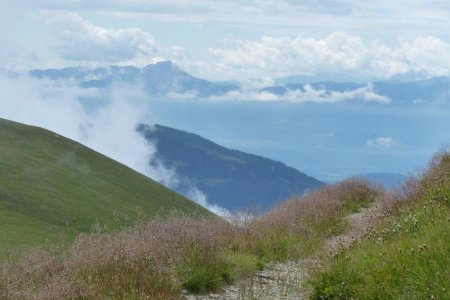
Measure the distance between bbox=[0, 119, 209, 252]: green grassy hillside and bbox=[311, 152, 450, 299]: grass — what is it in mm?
23169

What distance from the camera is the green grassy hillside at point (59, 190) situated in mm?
40562

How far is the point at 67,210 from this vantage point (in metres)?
47.8

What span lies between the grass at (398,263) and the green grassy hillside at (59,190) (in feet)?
76.0

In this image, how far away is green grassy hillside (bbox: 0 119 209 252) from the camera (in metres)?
40.6

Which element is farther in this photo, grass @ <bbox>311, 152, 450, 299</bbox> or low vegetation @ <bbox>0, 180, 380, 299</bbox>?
low vegetation @ <bbox>0, 180, 380, 299</bbox>

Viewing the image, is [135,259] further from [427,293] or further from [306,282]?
[427,293]

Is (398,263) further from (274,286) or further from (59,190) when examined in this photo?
(59,190)

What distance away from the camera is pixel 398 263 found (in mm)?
7684

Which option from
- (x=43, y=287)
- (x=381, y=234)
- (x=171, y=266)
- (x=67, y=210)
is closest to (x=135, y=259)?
(x=171, y=266)

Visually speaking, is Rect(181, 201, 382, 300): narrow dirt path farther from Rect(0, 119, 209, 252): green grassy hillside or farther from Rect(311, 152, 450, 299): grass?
Rect(0, 119, 209, 252): green grassy hillside

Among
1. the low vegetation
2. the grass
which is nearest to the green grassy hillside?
the low vegetation

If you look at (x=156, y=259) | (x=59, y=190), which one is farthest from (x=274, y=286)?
(x=59, y=190)

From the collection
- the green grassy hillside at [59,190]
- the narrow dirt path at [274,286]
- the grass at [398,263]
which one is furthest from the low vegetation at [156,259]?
the green grassy hillside at [59,190]

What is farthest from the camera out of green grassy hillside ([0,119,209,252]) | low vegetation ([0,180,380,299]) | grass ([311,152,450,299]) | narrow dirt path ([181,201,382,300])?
A: green grassy hillside ([0,119,209,252])
